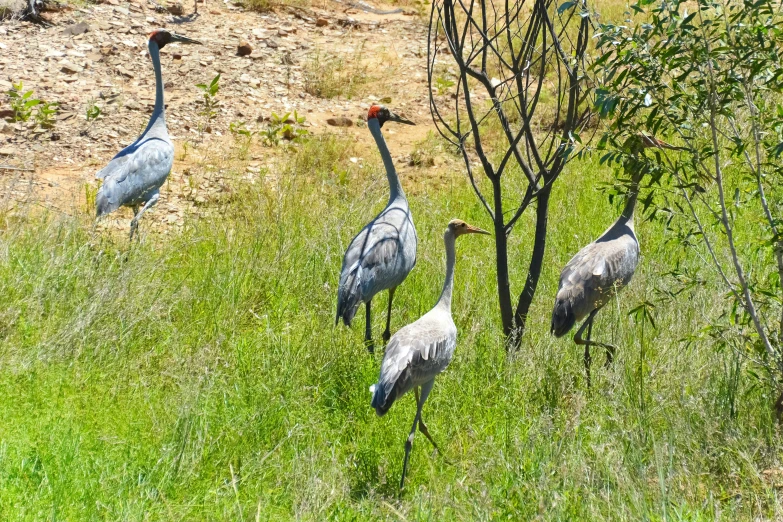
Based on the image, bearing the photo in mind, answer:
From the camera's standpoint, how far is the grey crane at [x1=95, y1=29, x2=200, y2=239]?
7.57m

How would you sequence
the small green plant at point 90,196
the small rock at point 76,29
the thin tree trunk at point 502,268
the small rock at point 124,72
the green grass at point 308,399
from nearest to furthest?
the green grass at point 308,399 < the thin tree trunk at point 502,268 < the small green plant at point 90,196 < the small rock at point 124,72 < the small rock at point 76,29

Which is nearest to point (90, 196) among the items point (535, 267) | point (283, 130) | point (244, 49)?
point (283, 130)

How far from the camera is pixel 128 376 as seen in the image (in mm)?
5500

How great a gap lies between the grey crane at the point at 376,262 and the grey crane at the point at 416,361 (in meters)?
0.79

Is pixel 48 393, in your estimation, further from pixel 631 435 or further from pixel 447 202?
pixel 447 202

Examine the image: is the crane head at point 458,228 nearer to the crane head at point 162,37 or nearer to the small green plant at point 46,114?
the crane head at point 162,37

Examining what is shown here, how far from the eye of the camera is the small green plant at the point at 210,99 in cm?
966

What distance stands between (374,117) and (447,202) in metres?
1.53

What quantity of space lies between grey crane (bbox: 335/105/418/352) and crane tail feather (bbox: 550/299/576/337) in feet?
3.77

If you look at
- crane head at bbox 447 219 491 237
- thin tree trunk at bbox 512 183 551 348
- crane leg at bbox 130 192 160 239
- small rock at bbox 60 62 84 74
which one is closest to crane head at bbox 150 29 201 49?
crane leg at bbox 130 192 160 239

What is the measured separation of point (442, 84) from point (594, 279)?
551 cm

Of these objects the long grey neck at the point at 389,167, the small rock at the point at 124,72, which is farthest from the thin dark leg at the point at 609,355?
the small rock at the point at 124,72

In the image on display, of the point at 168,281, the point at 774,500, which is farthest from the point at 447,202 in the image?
the point at 774,500

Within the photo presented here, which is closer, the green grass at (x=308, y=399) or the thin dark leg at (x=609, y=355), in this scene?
the green grass at (x=308, y=399)
